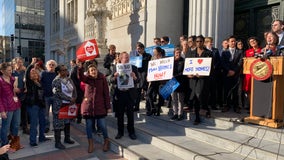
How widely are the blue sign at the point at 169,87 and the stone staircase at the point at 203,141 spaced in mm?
657

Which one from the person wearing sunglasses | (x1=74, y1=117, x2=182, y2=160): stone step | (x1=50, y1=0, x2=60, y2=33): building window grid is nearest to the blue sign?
(x1=74, y1=117, x2=182, y2=160): stone step

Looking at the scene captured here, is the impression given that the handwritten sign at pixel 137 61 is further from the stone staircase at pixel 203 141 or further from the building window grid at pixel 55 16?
the building window grid at pixel 55 16

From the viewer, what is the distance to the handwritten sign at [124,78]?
6773 millimetres

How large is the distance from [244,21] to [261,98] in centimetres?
482

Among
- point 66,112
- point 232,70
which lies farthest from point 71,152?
point 232,70

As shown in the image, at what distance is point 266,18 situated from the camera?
30.1 ft

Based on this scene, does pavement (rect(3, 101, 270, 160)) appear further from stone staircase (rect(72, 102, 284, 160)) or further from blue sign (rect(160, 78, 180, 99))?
blue sign (rect(160, 78, 180, 99))

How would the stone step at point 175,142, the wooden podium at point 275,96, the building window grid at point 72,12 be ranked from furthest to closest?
the building window grid at point 72,12, the wooden podium at point 275,96, the stone step at point 175,142

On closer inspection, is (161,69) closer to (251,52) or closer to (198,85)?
(198,85)

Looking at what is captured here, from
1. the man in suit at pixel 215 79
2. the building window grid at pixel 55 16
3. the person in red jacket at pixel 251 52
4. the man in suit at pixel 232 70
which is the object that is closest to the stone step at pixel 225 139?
the man in suit at pixel 215 79

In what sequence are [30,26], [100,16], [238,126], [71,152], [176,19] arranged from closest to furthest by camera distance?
[238,126]
[71,152]
[176,19]
[100,16]
[30,26]

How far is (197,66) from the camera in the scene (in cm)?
671

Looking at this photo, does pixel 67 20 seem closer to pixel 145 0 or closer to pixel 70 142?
pixel 145 0

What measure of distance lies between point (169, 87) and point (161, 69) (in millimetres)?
463
